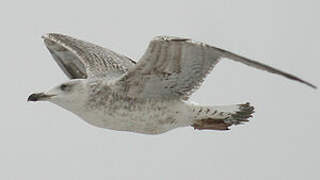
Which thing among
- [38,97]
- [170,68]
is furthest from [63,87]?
[170,68]

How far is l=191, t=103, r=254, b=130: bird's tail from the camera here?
8.53 m

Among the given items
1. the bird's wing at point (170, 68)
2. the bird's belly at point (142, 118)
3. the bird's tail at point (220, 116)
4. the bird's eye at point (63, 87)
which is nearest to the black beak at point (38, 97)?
the bird's eye at point (63, 87)

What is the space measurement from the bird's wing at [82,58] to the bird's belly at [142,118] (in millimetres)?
888

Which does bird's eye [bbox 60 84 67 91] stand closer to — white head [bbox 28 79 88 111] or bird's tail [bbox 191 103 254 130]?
white head [bbox 28 79 88 111]

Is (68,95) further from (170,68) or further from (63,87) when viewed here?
(170,68)

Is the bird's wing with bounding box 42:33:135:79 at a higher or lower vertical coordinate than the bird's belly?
higher

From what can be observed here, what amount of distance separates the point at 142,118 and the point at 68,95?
828mm

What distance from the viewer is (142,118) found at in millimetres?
8289

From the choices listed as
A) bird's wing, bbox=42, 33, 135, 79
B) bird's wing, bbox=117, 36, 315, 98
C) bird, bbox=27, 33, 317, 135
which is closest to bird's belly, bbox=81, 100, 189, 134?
bird, bbox=27, 33, 317, 135

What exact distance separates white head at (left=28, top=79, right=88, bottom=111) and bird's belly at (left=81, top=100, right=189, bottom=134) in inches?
6.7

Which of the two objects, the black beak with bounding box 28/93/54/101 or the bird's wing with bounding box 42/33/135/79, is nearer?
the black beak with bounding box 28/93/54/101

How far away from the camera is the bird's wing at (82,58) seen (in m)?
9.32

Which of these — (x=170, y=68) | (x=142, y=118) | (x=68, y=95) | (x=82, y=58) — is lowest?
(x=142, y=118)

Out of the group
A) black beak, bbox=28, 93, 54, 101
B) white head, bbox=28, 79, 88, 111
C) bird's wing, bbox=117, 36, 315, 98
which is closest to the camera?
bird's wing, bbox=117, 36, 315, 98
